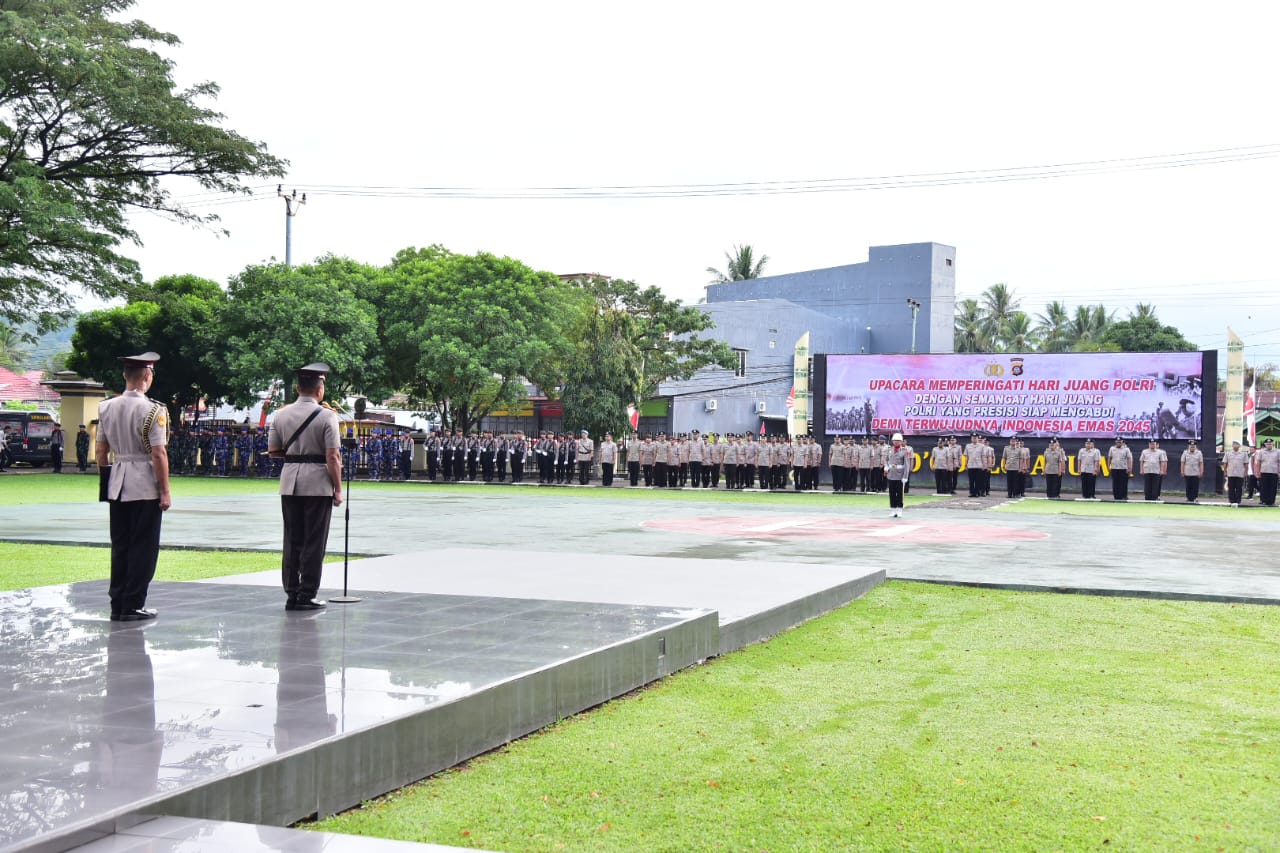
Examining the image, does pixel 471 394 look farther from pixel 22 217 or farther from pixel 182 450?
pixel 22 217

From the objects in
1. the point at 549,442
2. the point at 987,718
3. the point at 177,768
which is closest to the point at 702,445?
the point at 549,442

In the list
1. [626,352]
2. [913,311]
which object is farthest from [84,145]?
[913,311]

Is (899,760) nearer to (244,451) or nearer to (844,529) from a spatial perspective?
(844,529)

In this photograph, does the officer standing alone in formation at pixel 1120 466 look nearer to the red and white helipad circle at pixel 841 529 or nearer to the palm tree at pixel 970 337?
the red and white helipad circle at pixel 841 529

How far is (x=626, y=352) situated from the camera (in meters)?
42.9

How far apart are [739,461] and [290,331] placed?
1539cm

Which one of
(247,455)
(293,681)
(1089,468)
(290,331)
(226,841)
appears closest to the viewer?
(226,841)

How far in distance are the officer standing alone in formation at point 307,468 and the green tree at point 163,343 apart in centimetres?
3490

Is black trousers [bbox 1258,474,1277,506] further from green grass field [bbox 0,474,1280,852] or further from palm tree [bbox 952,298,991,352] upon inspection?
palm tree [bbox 952,298,991,352]

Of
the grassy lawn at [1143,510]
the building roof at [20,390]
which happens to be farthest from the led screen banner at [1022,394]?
the building roof at [20,390]

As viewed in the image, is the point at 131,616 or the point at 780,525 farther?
the point at 780,525

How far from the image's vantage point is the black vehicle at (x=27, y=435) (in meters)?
42.5

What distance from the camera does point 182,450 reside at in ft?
134

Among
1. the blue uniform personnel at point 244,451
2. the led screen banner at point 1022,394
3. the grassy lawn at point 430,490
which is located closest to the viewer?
the grassy lawn at point 430,490
